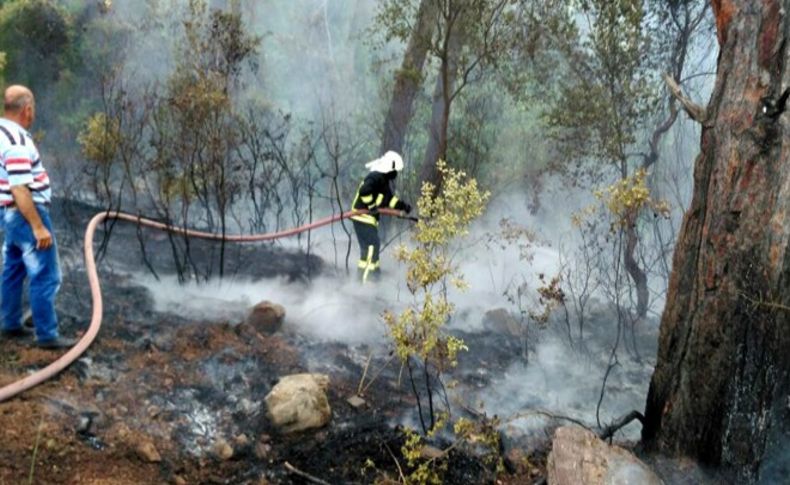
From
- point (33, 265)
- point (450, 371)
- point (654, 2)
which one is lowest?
point (450, 371)

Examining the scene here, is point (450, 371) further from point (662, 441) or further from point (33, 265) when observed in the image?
point (33, 265)

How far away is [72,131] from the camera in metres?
12.1

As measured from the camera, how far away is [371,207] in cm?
739

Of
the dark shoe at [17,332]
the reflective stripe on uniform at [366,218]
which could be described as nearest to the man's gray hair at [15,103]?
the dark shoe at [17,332]

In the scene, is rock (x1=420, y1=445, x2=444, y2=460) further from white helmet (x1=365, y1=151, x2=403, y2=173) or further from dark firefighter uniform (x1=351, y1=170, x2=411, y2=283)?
white helmet (x1=365, y1=151, x2=403, y2=173)

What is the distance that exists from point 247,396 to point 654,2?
24.7 feet

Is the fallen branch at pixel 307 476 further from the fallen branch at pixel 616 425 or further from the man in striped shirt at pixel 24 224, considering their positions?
the man in striped shirt at pixel 24 224

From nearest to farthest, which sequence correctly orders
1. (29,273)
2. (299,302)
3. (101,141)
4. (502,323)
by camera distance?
(29,273) → (299,302) → (502,323) → (101,141)

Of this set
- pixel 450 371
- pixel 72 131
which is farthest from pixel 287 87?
pixel 450 371

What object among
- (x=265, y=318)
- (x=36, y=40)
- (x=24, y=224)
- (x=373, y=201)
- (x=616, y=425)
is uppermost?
(x=36, y=40)

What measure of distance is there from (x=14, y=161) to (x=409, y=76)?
6.45m

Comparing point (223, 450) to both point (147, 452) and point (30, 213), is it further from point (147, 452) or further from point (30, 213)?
point (30, 213)

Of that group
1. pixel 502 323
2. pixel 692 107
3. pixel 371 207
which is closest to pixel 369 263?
pixel 371 207

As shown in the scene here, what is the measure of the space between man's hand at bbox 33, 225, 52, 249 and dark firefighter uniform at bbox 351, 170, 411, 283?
13.1 ft
